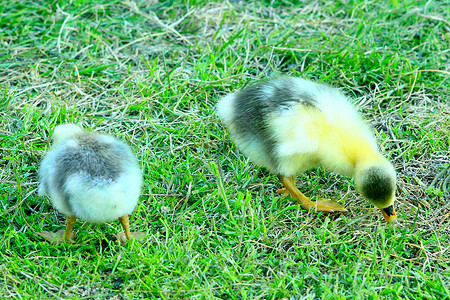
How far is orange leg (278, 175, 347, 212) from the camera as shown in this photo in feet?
10.3

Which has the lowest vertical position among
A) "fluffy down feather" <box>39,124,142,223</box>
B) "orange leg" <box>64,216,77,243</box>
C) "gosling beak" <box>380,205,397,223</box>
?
"orange leg" <box>64,216,77,243</box>

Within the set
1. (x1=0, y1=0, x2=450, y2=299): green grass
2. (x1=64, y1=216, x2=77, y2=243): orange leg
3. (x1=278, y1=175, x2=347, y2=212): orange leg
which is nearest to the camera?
(x1=0, y1=0, x2=450, y2=299): green grass

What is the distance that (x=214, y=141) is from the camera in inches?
141

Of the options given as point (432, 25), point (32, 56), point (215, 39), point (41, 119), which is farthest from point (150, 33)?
point (432, 25)

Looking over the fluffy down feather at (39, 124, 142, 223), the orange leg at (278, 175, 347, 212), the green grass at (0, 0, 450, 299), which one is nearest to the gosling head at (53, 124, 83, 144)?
the fluffy down feather at (39, 124, 142, 223)

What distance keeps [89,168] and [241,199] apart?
83 cm

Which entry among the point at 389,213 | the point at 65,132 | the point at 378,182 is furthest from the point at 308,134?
the point at 65,132

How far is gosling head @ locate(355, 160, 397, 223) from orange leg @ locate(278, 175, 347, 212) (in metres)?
0.28

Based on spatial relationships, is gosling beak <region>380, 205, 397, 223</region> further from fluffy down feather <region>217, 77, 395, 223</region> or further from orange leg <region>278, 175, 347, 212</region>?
orange leg <region>278, 175, 347, 212</region>

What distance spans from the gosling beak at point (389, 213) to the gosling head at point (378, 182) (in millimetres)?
17

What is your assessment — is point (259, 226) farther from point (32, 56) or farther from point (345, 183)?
point (32, 56)

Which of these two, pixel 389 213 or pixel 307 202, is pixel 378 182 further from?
pixel 307 202

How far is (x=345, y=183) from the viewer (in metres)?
3.36

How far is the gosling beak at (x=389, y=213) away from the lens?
2949 mm
